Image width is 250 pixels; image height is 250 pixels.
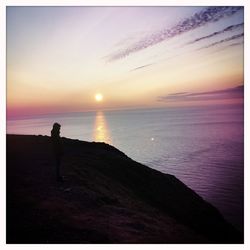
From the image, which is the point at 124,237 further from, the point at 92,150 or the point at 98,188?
the point at 92,150

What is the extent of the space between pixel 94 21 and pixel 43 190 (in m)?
6.02

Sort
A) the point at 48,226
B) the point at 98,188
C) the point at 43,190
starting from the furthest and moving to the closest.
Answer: the point at 98,188 < the point at 43,190 < the point at 48,226

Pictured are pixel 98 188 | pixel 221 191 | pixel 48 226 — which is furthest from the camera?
pixel 221 191

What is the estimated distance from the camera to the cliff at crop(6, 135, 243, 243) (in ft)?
Answer: 22.5

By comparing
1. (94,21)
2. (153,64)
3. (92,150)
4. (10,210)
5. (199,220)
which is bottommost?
(199,220)

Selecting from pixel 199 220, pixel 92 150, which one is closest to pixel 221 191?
pixel 199 220

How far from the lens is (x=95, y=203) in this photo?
8102 mm

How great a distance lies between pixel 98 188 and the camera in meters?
9.29

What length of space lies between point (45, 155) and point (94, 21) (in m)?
6.30

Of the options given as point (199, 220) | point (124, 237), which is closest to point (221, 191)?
point (199, 220)

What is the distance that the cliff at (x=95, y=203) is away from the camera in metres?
6.87

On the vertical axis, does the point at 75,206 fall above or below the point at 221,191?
above
